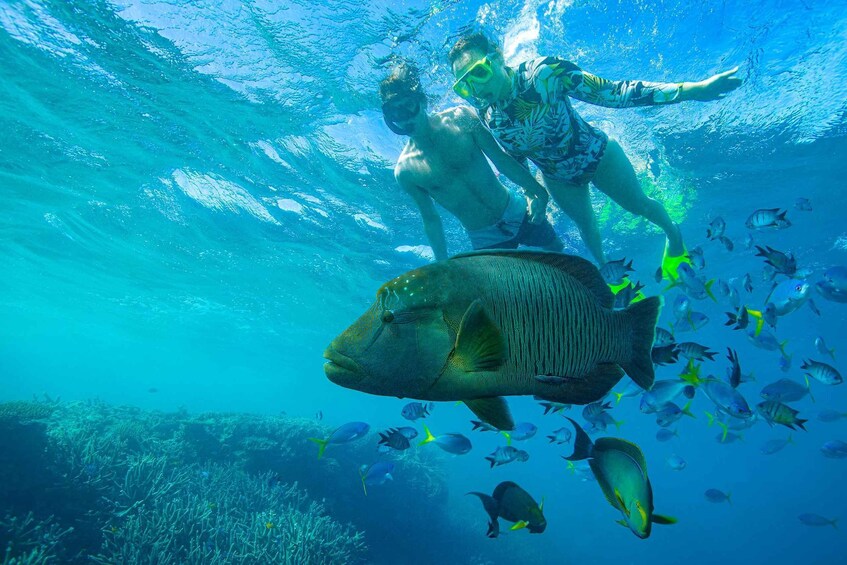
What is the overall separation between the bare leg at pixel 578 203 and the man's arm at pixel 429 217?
5.59 feet

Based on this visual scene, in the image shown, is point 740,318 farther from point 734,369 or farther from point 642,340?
point 642,340

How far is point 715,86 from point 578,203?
1963mm

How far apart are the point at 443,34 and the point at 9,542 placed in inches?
455

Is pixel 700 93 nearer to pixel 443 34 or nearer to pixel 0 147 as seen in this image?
pixel 443 34

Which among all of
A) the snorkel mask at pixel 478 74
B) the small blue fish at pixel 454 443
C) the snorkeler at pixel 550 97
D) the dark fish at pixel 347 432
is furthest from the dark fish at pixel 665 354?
the dark fish at pixel 347 432

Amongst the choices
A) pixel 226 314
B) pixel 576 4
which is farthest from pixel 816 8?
pixel 226 314

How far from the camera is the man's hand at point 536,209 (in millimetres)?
5236

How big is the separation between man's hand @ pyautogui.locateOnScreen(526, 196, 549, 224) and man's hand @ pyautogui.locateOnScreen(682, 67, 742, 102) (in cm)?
190

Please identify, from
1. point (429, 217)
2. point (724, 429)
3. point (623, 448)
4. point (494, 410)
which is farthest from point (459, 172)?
point (724, 429)

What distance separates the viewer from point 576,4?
780 centimetres

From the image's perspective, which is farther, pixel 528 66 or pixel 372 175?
pixel 372 175

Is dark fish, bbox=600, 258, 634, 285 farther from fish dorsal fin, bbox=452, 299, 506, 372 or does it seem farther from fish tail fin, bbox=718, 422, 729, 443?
fish tail fin, bbox=718, 422, 729, 443

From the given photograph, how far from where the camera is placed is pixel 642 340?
4.51 ft

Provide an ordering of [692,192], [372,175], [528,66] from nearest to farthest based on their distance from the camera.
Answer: [528,66], [372,175], [692,192]
